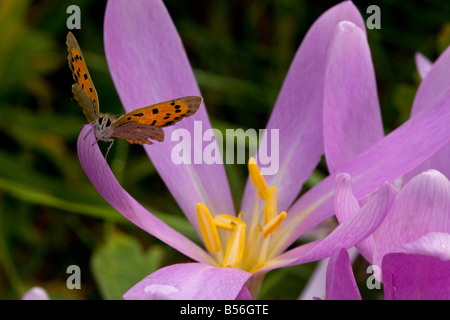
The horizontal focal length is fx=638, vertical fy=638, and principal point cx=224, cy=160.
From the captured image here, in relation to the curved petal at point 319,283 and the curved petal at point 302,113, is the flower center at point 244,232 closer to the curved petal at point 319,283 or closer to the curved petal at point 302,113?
the curved petal at point 302,113

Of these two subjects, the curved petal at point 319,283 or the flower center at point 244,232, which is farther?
the curved petal at point 319,283

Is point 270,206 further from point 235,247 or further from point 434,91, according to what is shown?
point 434,91

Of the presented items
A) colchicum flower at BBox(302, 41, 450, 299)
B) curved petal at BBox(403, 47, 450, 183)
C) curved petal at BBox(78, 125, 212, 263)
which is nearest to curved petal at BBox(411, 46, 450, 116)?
curved petal at BBox(403, 47, 450, 183)

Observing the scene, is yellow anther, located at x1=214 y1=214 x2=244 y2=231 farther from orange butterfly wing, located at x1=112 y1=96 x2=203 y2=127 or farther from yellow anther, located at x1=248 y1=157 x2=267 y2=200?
orange butterfly wing, located at x1=112 y1=96 x2=203 y2=127

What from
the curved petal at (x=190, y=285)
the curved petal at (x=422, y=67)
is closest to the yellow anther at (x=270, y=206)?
the curved petal at (x=190, y=285)
